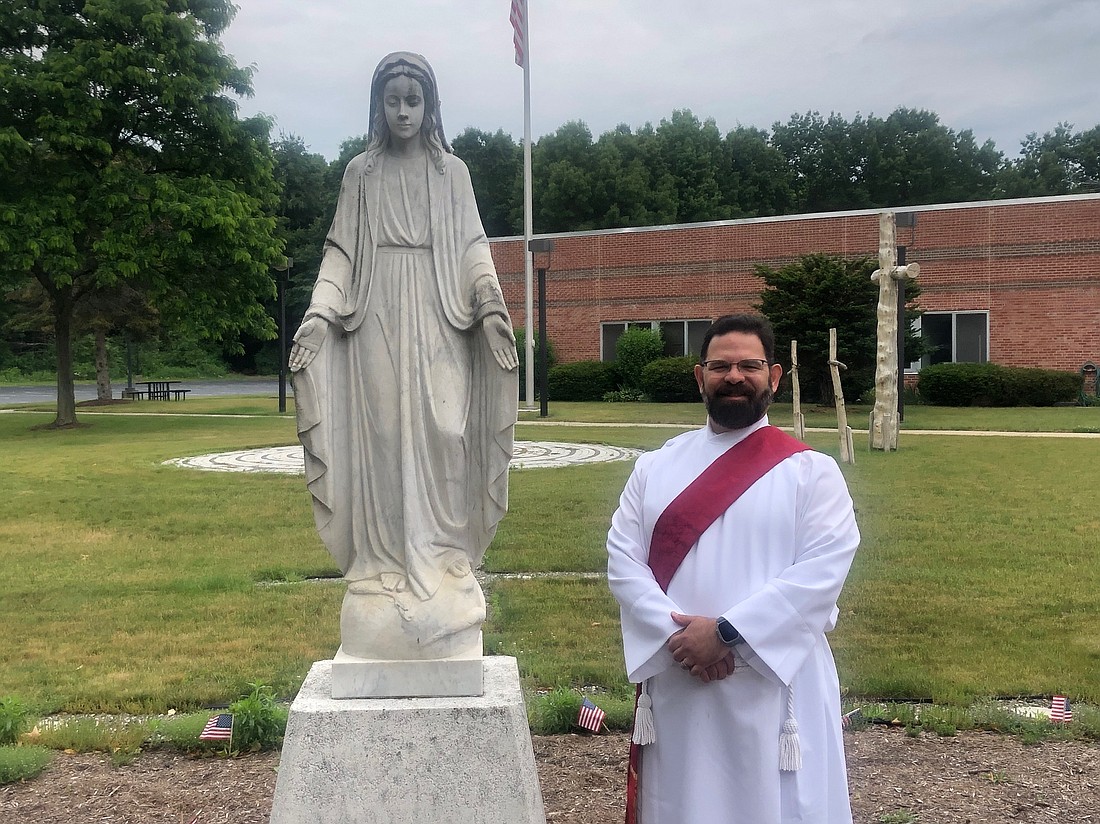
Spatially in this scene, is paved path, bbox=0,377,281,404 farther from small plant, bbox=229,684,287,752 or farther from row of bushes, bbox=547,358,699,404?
small plant, bbox=229,684,287,752

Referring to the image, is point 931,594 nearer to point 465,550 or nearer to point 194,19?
point 465,550

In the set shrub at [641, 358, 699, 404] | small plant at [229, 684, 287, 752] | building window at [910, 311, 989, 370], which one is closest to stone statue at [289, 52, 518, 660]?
small plant at [229, 684, 287, 752]

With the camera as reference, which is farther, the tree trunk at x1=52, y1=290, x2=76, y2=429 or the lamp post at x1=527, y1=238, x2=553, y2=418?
the lamp post at x1=527, y1=238, x2=553, y2=418

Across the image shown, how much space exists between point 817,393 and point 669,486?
25.4 meters

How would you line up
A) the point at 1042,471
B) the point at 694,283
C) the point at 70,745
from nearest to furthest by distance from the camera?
the point at 70,745 < the point at 1042,471 < the point at 694,283

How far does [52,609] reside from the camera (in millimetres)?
6910


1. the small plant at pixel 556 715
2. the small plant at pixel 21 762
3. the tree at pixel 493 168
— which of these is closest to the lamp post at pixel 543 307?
the small plant at pixel 556 715

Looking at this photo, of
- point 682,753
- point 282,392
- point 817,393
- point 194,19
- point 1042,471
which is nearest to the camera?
point 682,753

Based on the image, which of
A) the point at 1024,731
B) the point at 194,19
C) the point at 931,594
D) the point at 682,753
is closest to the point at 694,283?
the point at 194,19

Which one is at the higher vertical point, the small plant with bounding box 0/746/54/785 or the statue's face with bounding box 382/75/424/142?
the statue's face with bounding box 382/75/424/142

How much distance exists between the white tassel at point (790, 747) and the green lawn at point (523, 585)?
273 centimetres

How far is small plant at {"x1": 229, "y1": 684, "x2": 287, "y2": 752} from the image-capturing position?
15.0ft

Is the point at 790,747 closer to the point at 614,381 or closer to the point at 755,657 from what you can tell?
the point at 755,657

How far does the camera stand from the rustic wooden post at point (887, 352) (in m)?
14.9
